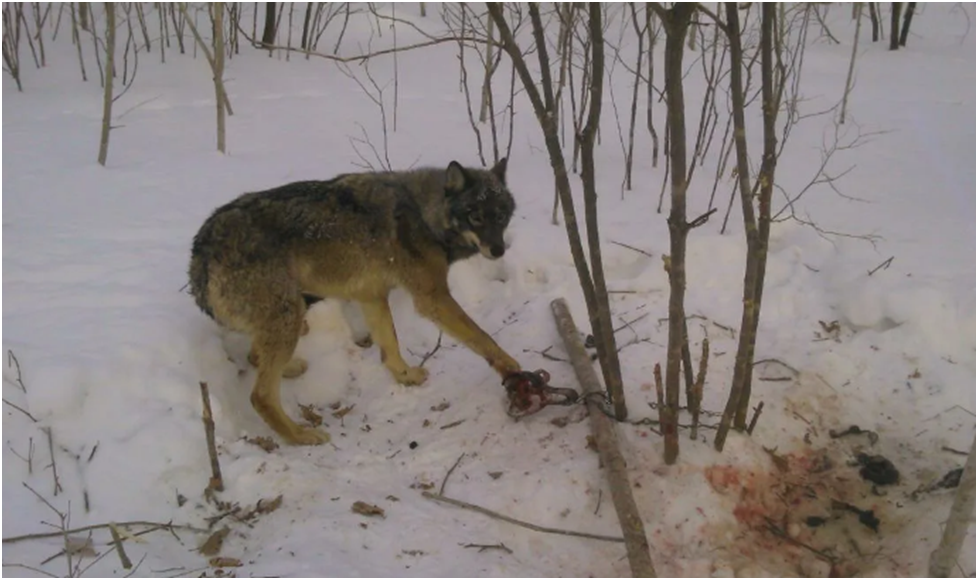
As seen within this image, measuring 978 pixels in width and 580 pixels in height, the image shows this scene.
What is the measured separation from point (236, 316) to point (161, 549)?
127 cm

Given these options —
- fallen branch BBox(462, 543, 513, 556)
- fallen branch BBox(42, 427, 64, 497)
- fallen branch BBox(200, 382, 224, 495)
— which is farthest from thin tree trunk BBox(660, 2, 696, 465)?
fallen branch BBox(42, 427, 64, 497)

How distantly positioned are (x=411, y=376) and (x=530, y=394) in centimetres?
87

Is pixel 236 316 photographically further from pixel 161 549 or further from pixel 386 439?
pixel 161 549

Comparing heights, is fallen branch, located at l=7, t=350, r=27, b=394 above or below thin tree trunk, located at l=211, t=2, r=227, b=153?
below

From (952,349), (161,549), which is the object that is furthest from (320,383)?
(952,349)

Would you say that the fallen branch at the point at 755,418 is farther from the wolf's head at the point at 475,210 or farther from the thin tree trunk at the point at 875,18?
the thin tree trunk at the point at 875,18

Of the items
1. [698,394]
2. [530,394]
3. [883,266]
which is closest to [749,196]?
[698,394]

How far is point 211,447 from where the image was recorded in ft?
11.4

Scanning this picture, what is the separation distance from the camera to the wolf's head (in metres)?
4.48

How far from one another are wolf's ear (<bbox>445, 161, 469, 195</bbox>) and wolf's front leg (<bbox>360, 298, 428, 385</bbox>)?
77cm

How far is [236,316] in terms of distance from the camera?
13.6 feet

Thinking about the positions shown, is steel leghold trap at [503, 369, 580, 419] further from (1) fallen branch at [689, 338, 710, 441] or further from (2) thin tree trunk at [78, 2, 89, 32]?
(2) thin tree trunk at [78, 2, 89, 32]

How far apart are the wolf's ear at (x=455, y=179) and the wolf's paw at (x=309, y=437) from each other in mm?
1490

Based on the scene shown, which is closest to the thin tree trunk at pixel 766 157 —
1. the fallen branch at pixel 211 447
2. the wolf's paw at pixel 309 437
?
the wolf's paw at pixel 309 437
